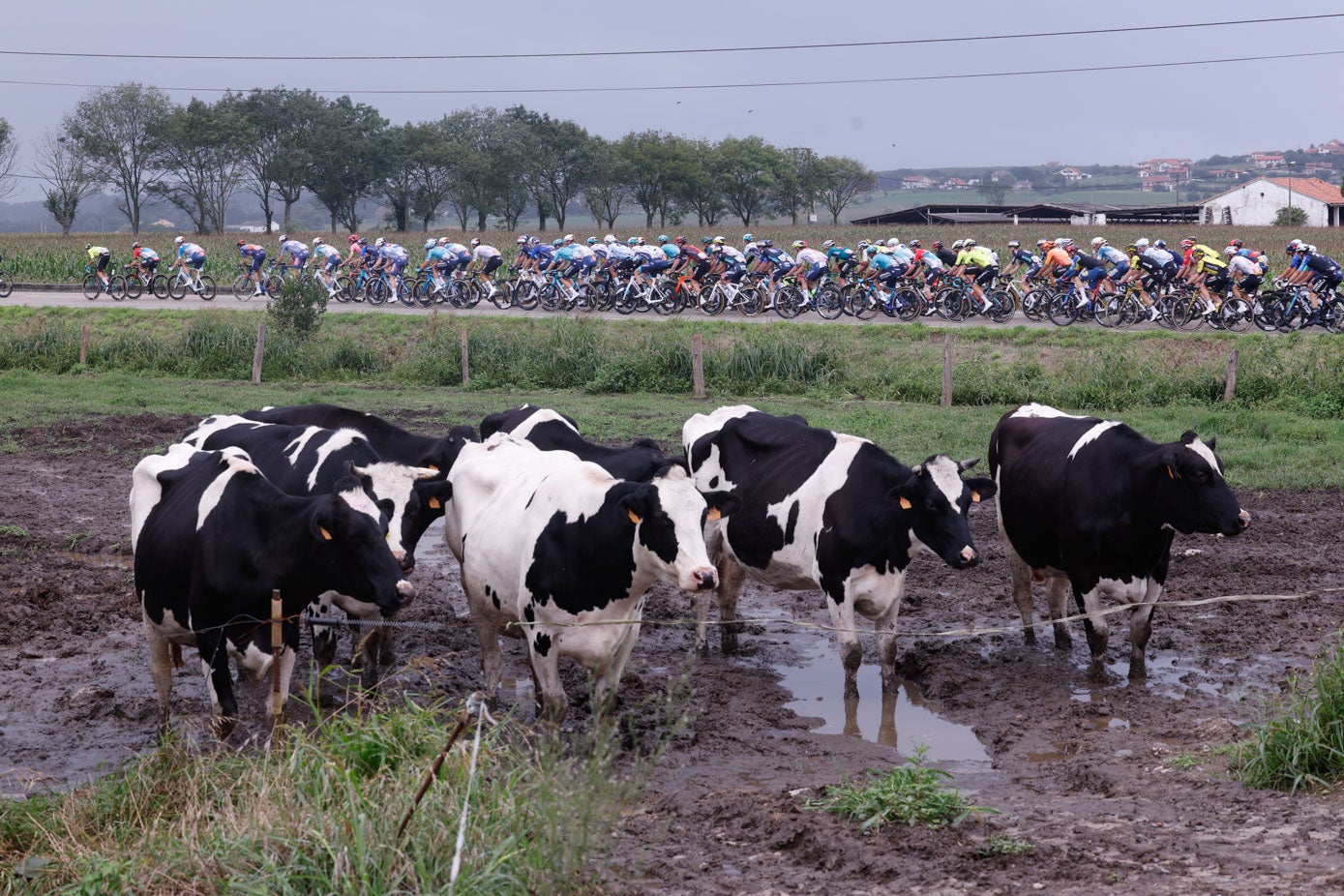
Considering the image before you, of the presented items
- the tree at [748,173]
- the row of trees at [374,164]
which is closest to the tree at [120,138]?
the row of trees at [374,164]

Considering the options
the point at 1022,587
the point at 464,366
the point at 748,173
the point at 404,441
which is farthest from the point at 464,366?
the point at 748,173

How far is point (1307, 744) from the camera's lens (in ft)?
20.6

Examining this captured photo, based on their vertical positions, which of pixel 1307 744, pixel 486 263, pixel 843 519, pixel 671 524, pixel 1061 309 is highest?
pixel 486 263

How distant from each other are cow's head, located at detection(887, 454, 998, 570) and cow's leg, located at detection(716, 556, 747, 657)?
1744 mm

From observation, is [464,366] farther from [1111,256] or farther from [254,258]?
[254,258]

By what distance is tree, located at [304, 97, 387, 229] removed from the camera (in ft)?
291

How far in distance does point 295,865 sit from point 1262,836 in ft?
12.4

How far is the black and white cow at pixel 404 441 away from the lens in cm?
885

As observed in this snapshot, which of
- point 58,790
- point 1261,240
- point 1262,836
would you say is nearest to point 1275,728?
point 1262,836

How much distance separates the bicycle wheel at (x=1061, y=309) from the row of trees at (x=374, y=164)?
215 feet

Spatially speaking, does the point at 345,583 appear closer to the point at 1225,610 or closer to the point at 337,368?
the point at 1225,610

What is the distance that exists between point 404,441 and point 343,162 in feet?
274

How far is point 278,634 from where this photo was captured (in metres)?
7.06

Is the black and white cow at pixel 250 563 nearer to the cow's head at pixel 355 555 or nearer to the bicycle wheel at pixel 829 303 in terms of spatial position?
the cow's head at pixel 355 555
